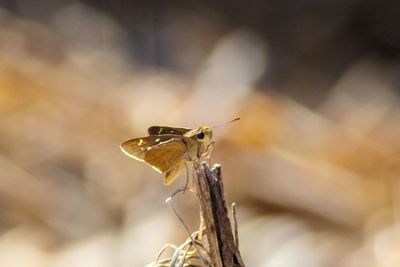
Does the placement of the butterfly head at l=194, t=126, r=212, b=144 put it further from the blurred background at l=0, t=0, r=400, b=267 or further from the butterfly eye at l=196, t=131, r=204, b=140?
the blurred background at l=0, t=0, r=400, b=267

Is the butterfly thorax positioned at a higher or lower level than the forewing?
Answer: lower

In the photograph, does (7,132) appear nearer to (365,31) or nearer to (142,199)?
(142,199)

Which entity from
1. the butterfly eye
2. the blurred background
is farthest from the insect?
the blurred background

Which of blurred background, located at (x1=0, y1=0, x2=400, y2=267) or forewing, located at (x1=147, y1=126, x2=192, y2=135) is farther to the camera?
blurred background, located at (x1=0, y1=0, x2=400, y2=267)

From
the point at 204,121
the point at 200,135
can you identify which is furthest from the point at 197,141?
the point at 204,121

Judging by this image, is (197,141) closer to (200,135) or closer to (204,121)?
(200,135)

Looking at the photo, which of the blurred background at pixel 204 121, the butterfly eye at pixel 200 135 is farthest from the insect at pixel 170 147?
the blurred background at pixel 204 121
